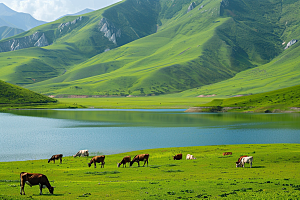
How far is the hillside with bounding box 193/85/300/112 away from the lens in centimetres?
15552

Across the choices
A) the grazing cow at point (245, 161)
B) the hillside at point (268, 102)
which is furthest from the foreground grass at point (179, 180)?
the hillside at point (268, 102)

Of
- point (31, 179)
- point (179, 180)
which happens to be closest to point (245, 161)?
point (179, 180)

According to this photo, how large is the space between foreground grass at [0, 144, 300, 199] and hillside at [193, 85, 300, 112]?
119888 mm

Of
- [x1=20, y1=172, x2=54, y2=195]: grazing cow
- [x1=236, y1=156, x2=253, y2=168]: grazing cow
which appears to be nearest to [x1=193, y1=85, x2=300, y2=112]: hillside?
[x1=236, y1=156, x2=253, y2=168]: grazing cow

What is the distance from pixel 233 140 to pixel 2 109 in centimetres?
16450

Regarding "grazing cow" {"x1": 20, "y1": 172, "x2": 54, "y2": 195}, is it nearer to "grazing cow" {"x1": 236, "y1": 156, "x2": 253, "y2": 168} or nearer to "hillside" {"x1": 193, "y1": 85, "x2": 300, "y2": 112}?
"grazing cow" {"x1": 236, "y1": 156, "x2": 253, "y2": 168}

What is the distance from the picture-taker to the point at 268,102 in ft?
542

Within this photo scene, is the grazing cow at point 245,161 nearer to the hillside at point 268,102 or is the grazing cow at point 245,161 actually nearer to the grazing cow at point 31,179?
the grazing cow at point 31,179

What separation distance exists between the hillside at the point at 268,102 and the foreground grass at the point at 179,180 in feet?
393

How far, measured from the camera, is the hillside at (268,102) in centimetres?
15552

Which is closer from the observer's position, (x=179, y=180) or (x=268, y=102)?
(x=179, y=180)

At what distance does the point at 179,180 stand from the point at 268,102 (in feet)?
481

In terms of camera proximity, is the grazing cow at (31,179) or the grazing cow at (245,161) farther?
the grazing cow at (245,161)

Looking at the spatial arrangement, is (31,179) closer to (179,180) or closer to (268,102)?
(179,180)
